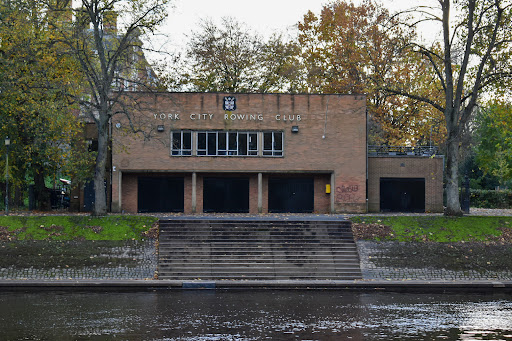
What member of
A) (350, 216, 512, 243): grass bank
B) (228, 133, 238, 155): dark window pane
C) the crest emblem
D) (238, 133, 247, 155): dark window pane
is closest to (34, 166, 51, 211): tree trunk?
(228, 133, 238, 155): dark window pane

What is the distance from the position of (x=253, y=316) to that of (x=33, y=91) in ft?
70.4

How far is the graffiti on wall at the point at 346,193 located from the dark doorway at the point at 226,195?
5.92 m

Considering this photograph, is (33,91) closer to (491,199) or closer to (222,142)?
(222,142)

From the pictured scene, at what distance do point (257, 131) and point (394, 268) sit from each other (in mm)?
16372

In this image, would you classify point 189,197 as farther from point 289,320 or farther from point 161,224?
point 289,320

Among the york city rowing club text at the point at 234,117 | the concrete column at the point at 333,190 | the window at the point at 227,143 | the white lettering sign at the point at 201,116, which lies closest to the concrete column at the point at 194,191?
the window at the point at 227,143

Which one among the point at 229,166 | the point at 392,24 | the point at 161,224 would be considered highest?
the point at 392,24

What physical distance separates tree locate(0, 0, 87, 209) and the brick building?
14.2 feet

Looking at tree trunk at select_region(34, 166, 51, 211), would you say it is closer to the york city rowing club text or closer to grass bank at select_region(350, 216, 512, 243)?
the york city rowing club text

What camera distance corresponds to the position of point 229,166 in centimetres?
4119

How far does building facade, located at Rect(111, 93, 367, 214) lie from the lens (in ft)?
133

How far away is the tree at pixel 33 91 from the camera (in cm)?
3466

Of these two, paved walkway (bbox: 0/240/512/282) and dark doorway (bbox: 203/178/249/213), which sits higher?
dark doorway (bbox: 203/178/249/213)

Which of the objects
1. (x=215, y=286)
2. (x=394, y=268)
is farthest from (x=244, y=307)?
(x=394, y=268)
